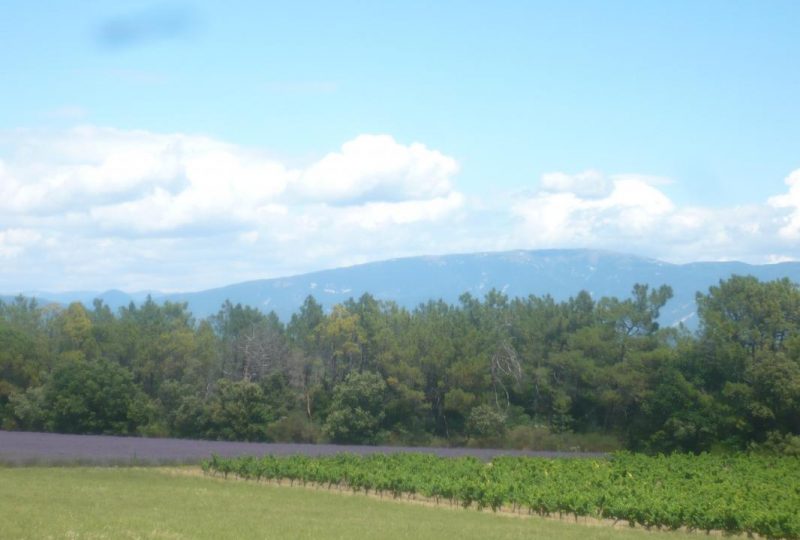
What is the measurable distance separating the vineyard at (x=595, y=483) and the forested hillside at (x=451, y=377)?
10415 mm

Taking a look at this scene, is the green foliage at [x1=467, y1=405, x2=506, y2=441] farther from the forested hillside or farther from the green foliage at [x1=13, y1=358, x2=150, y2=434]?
the green foliage at [x1=13, y1=358, x2=150, y2=434]

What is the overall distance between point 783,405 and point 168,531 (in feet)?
153

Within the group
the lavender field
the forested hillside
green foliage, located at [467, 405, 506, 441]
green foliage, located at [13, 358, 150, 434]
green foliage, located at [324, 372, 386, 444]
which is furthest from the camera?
green foliage, located at [13, 358, 150, 434]

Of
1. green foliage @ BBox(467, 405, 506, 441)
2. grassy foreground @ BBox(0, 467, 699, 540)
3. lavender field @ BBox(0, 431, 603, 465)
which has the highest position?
grassy foreground @ BBox(0, 467, 699, 540)

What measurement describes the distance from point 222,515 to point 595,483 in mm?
16431

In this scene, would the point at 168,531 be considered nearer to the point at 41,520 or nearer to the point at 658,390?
the point at 41,520

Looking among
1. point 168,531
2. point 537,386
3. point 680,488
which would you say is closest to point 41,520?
point 168,531

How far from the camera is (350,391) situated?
71438mm

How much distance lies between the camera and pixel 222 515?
2727cm

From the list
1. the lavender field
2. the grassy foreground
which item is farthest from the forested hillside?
the grassy foreground

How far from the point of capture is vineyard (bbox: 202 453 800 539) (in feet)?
96.0

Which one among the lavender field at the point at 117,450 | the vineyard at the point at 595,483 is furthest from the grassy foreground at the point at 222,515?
the lavender field at the point at 117,450

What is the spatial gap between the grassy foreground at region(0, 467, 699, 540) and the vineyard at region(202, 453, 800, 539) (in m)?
1.74

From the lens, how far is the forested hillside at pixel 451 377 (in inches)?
2429
